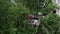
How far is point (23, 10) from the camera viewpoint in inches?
52.6

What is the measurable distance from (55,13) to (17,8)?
13.2 inches

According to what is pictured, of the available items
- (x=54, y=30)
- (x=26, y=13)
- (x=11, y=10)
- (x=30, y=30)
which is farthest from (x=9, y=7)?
(x=54, y=30)

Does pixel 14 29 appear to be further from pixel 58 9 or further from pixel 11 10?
pixel 58 9

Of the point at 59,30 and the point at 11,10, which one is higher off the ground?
the point at 11,10

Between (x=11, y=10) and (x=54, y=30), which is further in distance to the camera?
(x=54, y=30)

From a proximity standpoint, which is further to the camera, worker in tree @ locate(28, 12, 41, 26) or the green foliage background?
worker in tree @ locate(28, 12, 41, 26)

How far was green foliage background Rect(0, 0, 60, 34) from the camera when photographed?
1247 mm

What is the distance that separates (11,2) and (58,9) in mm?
407

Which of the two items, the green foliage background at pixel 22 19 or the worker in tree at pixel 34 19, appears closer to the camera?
the green foliage background at pixel 22 19

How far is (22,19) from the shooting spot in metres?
1.38

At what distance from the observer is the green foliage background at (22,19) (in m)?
1.25

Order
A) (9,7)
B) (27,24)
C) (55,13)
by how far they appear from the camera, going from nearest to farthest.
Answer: (9,7) < (27,24) < (55,13)

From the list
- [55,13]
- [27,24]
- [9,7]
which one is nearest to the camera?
[9,7]

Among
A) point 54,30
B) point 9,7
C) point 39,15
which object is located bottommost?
point 54,30
